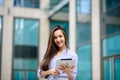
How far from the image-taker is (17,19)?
69.3ft

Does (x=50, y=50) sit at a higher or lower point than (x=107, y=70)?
higher

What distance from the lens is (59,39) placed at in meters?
2.31

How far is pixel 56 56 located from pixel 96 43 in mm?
11058

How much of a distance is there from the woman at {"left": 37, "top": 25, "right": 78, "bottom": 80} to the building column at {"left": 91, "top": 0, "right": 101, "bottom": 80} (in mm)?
10604

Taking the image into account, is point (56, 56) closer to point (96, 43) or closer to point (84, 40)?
point (96, 43)

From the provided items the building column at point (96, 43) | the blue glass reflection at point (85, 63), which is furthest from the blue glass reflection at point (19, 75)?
the building column at point (96, 43)

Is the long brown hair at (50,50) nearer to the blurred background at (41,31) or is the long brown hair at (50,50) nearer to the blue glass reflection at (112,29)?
the blue glass reflection at (112,29)

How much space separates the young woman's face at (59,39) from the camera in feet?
7.58

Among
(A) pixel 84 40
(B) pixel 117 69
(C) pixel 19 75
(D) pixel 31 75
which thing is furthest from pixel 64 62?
(D) pixel 31 75

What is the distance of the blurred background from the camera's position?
13344mm

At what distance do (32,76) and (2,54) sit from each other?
256 centimetres

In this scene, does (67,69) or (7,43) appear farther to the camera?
(7,43)

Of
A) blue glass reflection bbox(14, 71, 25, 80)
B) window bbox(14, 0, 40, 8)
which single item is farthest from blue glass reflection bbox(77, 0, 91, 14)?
blue glass reflection bbox(14, 71, 25, 80)

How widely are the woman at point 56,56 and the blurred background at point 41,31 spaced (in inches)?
421
